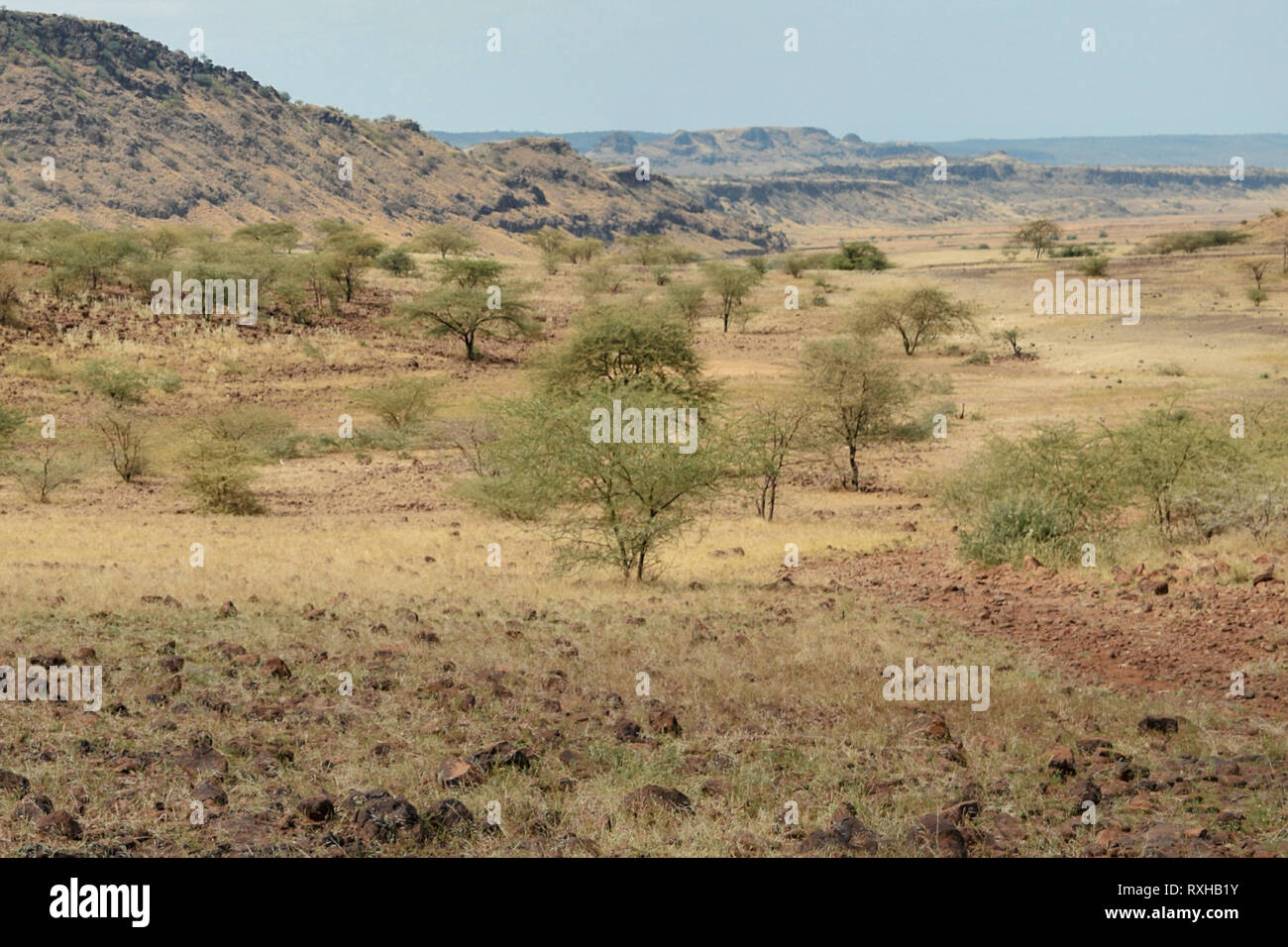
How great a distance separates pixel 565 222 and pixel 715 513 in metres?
128

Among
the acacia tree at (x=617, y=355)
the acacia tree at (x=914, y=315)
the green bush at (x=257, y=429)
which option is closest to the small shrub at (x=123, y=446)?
the green bush at (x=257, y=429)

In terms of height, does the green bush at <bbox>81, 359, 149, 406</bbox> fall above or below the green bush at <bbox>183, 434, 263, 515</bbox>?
above

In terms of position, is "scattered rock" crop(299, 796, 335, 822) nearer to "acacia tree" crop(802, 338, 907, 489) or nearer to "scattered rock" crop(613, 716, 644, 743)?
"scattered rock" crop(613, 716, 644, 743)

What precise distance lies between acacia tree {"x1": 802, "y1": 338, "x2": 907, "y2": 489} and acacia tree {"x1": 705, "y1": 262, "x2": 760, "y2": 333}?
2889cm

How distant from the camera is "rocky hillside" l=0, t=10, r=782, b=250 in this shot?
321 ft

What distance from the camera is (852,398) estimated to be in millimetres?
26109

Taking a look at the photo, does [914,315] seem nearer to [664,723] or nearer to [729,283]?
[729,283]

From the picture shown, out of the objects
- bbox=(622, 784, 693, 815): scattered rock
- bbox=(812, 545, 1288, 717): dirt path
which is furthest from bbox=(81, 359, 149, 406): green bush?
bbox=(622, 784, 693, 815): scattered rock

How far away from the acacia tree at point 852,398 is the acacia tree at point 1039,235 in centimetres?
7099

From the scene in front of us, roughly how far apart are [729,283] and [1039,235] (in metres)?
50.2

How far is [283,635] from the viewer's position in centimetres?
932

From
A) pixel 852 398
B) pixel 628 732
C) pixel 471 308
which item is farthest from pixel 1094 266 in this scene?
pixel 628 732

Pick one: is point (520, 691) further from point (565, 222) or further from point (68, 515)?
point (565, 222)
